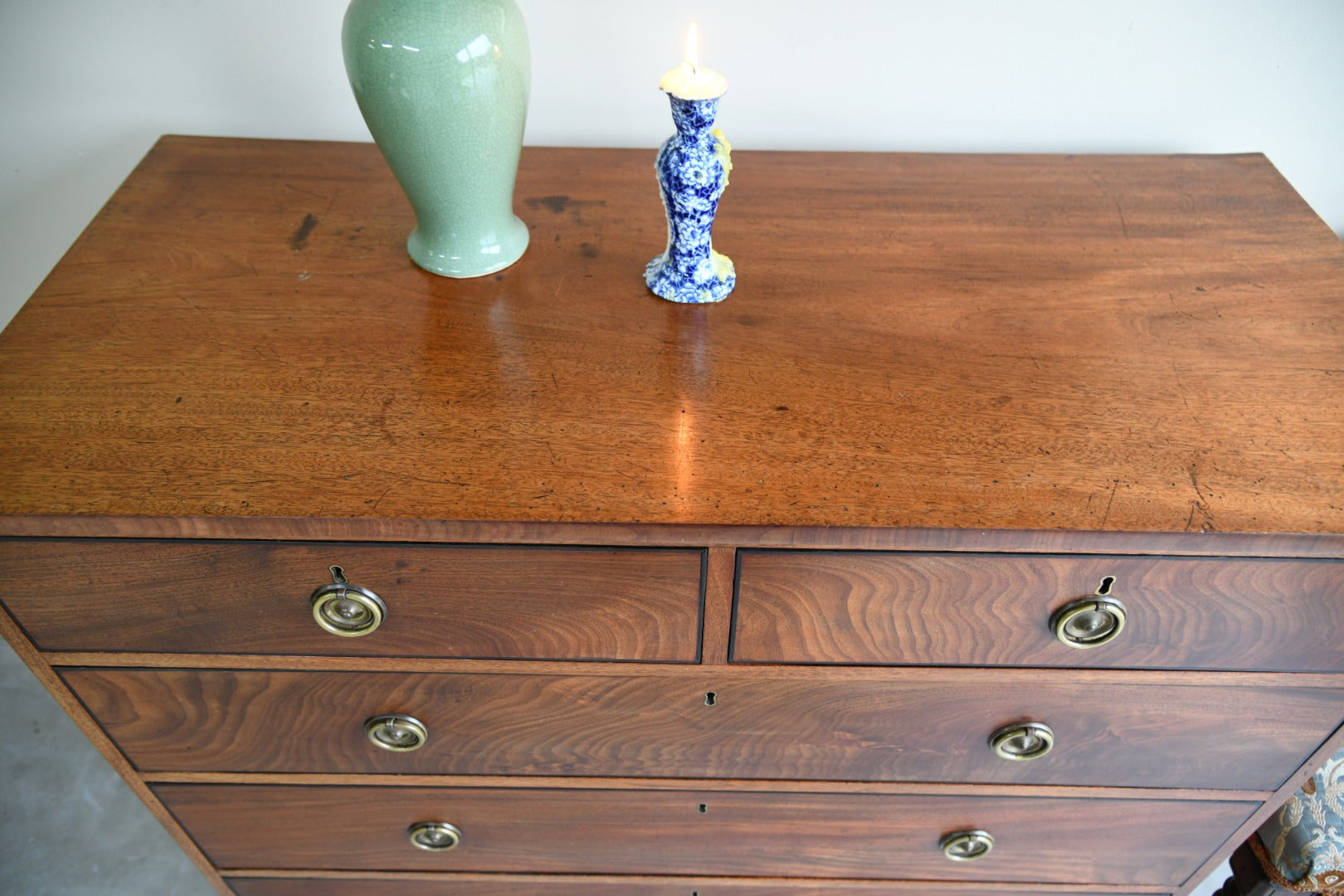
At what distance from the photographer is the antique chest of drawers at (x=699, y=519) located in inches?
23.1

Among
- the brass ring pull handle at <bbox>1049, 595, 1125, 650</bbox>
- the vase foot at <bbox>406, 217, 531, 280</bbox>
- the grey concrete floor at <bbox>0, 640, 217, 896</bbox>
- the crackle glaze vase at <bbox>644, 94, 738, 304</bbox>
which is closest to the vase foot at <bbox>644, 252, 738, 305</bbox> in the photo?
the crackle glaze vase at <bbox>644, 94, 738, 304</bbox>

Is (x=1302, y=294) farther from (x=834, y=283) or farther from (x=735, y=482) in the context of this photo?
(x=735, y=482)

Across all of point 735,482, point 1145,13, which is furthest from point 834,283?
point 1145,13

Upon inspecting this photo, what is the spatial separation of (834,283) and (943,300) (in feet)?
0.29

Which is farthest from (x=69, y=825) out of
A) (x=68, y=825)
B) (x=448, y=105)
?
(x=448, y=105)

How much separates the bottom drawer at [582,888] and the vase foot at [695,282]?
0.60 metres

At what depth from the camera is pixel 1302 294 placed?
739 mm

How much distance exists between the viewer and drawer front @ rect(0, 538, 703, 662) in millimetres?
598

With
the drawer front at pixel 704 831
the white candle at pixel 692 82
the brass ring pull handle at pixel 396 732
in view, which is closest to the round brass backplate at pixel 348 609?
the brass ring pull handle at pixel 396 732

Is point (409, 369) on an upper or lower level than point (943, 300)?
lower

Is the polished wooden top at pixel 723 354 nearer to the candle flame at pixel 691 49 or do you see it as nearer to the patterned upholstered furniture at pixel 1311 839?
the candle flame at pixel 691 49

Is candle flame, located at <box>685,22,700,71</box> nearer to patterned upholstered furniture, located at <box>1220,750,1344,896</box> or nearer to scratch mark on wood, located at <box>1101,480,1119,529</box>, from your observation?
scratch mark on wood, located at <box>1101,480,1119,529</box>

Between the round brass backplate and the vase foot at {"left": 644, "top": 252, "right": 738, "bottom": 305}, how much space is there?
326 millimetres

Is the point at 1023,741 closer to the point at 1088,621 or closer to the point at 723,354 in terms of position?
the point at 1088,621
